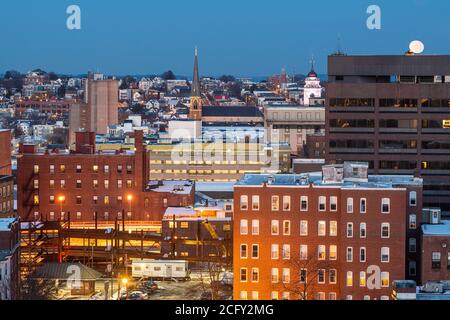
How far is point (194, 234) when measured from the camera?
3725 cm

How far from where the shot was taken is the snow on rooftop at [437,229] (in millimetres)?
Answer: 26750

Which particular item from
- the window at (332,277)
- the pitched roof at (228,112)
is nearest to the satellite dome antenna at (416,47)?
the window at (332,277)

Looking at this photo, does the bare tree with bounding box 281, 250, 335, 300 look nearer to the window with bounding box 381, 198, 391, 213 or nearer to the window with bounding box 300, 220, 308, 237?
the window with bounding box 300, 220, 308, 237

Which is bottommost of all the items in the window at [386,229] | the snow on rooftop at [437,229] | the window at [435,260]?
the window at [435,260]

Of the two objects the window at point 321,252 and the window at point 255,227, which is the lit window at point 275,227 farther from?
the window at point 321,252

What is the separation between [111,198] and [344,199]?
23374 mm

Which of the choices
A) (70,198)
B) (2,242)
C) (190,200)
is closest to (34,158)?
(70,198)

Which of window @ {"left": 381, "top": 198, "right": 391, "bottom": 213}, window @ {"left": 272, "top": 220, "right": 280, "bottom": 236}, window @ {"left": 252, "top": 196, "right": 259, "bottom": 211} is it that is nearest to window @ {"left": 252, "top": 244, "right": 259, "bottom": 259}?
window @ {"left": 272, "top": 220, "right": 280, "bottom": 236}

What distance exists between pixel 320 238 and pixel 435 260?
11.3 ft

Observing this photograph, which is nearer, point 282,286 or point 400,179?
point 282,286

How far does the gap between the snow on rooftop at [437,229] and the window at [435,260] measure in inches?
23.1

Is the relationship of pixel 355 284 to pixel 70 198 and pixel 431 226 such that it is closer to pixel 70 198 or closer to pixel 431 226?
pixel 431 226

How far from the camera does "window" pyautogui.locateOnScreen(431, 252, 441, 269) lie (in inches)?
1043
